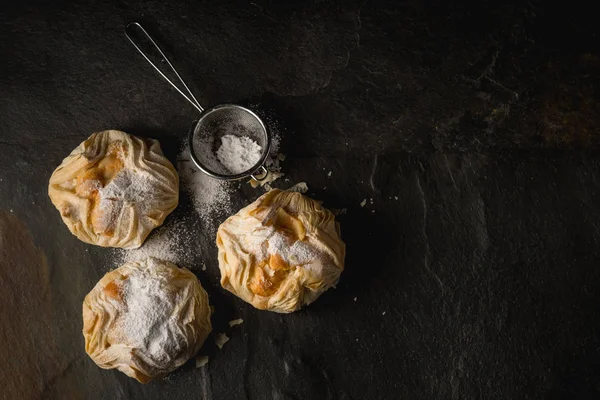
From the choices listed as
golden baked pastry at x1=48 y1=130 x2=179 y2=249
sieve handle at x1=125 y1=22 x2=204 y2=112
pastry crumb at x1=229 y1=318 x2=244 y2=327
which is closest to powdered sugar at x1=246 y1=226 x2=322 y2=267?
pastry crumb at x1=229 y1=318 x2=244 y2=327

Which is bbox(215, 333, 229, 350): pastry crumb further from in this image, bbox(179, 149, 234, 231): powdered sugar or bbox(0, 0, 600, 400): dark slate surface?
bbox(179, 149, 234, 231): powdered sugar

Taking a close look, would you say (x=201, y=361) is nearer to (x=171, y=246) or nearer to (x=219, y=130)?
(x=171, y=246)

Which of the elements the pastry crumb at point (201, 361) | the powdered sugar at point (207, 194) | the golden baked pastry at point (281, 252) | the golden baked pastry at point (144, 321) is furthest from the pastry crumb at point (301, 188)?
the pastry crumb at point (201, 361)

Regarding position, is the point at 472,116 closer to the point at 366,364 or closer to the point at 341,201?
the point at 341,201

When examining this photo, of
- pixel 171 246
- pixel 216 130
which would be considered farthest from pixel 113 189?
pixel 216 130

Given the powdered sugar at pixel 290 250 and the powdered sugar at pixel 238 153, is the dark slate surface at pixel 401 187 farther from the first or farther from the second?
the powdered sugar at pixel 290 250

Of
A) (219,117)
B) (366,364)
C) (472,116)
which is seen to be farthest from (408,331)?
(219,117)
